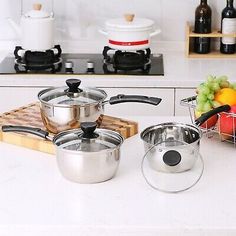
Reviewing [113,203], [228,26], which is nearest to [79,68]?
[228,26]

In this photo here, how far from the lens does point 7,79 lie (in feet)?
9.81

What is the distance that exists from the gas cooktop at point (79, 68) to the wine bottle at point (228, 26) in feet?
1.22

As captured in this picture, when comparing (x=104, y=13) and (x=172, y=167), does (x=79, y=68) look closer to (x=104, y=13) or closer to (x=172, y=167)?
(x=104, y=13)

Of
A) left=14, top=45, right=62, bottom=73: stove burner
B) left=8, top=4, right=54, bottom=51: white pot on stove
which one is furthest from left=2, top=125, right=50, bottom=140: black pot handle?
left=8, top=4, right=54, bottom=51: white pot on stove

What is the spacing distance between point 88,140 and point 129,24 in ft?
5.42

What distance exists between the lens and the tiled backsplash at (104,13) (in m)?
3.51

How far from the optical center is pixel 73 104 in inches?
71.2

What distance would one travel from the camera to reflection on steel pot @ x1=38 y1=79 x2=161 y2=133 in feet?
5.91

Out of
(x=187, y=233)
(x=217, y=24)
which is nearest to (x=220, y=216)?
(x=187, y=233)

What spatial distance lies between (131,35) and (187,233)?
1.93 m

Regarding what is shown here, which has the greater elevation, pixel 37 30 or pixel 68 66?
pixel 37 30

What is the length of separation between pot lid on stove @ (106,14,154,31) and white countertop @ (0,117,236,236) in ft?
4.88

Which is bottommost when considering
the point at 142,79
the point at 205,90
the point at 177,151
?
the point at 142,79

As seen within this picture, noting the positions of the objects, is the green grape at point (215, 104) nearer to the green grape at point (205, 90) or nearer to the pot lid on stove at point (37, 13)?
the green grape at point (205, 90)
